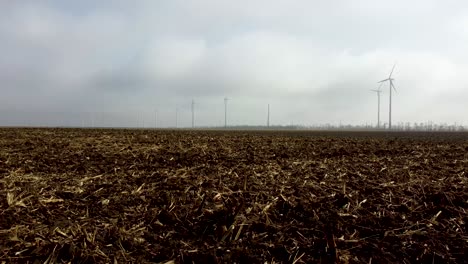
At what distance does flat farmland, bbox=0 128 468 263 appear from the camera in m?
5.95

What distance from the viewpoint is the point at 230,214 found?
730 cm

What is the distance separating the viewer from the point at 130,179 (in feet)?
33.5

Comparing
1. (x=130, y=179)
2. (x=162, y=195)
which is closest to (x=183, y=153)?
(x=130, y=179)

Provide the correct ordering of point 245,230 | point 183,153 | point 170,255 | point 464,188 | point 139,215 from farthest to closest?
1. point 183,153
2. point 464,188
3. point 139,215
4. point 245,230
5. point 170,255

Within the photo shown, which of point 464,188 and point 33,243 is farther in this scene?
point 464,188

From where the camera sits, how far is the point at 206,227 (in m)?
6.87

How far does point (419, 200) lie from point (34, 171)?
10617 mm

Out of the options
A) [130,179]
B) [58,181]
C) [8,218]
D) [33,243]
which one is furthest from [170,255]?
[58,181]

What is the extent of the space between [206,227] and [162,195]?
2044 mm

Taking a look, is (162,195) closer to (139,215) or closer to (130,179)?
(139,215)

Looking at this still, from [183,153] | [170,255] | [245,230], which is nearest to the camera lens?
[170,255]

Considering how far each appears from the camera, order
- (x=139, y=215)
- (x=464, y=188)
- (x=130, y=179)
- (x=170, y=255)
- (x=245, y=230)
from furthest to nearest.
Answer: (x=130, y=179) < (x=464, y=188) < (x=139, y=215) < (x=245, y=230) < (x=170, y=255)

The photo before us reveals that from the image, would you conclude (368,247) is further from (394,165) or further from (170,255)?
(394,165)

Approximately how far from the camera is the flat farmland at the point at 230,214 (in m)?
5.95
